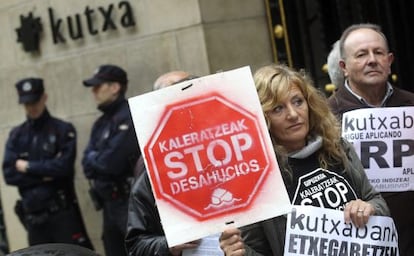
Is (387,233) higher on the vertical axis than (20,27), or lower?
lower

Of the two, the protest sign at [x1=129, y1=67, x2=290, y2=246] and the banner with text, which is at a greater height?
the protest sign at [x1=129, y1=67, x2=290, y2=246]

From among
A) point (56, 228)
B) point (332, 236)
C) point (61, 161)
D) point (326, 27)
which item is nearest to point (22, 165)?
point (61, 161)

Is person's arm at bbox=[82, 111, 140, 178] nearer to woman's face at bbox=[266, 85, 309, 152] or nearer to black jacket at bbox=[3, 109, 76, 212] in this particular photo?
black jacket at bbox=[3, 109, 76, 212]

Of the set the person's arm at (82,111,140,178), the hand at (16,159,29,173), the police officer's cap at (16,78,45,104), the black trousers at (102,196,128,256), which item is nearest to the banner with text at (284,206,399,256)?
the person's arm at (82,111,140,178)

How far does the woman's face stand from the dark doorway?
3969 millimetres

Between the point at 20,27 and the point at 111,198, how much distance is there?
255 centimetres

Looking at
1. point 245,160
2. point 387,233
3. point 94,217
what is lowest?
point 94,217

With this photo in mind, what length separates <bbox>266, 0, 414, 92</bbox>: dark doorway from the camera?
7375 millimetres

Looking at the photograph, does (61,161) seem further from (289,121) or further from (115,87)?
(289,121)

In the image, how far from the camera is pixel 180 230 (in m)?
3.13

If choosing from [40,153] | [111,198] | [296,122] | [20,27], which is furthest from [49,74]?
[296,122]

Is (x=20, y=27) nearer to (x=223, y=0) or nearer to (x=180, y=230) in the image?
(x=223, y=0)

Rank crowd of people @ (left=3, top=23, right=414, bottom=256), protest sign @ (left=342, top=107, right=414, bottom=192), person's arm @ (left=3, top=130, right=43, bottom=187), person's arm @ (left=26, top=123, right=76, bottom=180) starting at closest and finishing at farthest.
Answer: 1. crowd of people @ (left=3, top=23, right=414, bottom=256)
2. protest sign @ (left=342, top=107, right=414, bottom=192)
3. person's arm @ (left=26, top=123, right=76, bottom=180)
4. person's arm @ (left=3, top=130, right=43, bottom=187)

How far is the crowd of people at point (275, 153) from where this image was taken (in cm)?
335
